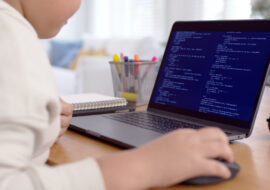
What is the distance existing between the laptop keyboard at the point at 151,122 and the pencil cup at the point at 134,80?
0.68 ft

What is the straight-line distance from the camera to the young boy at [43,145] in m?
0.43

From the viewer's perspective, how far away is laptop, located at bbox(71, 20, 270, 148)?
75cm

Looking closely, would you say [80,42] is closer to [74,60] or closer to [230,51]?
[74,60]

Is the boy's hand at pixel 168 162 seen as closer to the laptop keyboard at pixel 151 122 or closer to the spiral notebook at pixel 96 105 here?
the laptop keyboard at pixel 151 122

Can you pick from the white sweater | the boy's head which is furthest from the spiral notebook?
the white sweater

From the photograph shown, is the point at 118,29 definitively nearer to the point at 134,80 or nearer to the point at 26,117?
the point at 134,80

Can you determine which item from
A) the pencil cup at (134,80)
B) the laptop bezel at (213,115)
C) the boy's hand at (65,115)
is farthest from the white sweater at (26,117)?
the pencil cup at (134,80)

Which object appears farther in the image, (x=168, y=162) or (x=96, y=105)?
(x=96, y=105)

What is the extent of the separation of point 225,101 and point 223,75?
0.19 feet

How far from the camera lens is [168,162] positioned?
0.48m

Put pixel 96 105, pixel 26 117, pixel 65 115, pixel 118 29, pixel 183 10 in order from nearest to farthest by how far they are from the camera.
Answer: pixel 26 117 < pixel 65 115 < pixel 96 105 < pixel 183 10 < pixel 118 29

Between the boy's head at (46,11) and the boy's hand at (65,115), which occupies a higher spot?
the boy's head at (46,11)

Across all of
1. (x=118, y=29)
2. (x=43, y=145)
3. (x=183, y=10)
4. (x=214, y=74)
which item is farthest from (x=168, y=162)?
(x=118, y=29)

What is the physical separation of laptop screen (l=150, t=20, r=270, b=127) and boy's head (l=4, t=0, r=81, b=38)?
0.36 m
